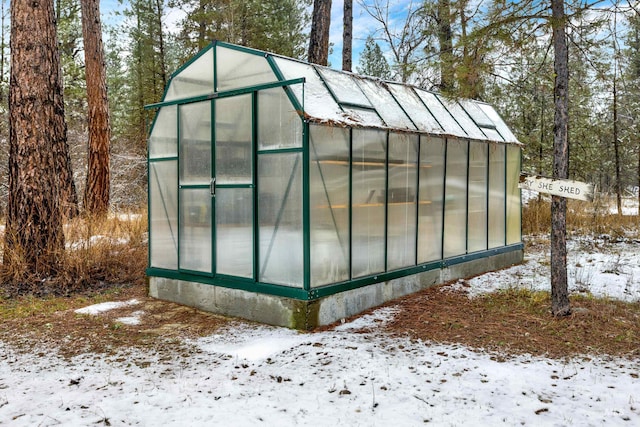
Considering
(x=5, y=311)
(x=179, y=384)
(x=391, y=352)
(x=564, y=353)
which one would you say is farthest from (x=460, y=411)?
(x=5, y=311)

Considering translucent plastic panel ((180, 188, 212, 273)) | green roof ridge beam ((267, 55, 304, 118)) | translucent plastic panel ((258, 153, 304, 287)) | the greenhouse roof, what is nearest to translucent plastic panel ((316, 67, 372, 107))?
the greenhouse roof

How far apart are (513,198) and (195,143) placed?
19.7 feet

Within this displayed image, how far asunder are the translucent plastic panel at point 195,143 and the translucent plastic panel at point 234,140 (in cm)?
19

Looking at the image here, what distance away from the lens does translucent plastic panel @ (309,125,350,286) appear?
5598mm

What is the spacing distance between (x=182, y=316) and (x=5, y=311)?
2.15 m

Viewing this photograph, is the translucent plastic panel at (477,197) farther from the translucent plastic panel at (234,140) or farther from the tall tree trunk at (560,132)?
the translucent plastic panel at (234,140)

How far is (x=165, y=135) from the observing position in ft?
22.8

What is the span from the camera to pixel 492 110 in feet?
33.4

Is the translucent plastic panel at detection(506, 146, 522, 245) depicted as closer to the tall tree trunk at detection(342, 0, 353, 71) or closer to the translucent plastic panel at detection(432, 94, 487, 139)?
the translucent plastic panel at detection(432, 94, 487, 139)

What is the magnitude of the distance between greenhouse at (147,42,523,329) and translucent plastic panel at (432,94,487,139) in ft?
2.18

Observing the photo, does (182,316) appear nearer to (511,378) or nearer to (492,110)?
(511,378)

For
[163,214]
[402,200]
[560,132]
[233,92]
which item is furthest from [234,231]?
[560,132]

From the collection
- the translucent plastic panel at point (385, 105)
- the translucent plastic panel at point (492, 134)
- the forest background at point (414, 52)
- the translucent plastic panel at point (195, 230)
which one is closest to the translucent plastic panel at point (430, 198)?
the translucent plastic panel at point (385, 105)

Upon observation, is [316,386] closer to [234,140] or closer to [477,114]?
[234,140]
